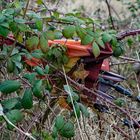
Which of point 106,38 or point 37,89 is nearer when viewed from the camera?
point 37,89

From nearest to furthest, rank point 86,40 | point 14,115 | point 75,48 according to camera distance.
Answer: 1. point 14,115
2. point 86,40
3. point 75,48

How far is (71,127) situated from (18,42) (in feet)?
1.24

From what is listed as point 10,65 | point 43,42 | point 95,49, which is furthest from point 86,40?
point 10,65

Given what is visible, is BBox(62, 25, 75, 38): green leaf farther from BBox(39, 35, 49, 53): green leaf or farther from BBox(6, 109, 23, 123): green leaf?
BBox(6, 109, 23, 123): green leaf

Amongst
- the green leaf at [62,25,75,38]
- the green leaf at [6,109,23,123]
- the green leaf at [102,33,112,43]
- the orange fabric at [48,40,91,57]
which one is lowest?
the green leaf at [6,109,23,123]

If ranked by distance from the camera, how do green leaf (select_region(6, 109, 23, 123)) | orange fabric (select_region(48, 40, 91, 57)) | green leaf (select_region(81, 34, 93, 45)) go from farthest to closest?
orange fabric (select_region(48, 40, 91, 57)) → green leaf (select_region(81, 34, 93, 45)) → green leaf (select_region(6, 109, 23, 123))

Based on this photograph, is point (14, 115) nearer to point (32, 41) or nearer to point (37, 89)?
point (37, 89)

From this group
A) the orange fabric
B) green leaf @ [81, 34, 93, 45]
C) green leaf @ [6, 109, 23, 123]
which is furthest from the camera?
the orange fabric

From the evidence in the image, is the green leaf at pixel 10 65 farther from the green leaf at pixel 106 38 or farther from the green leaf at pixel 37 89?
the green leaf at pixel 106 38

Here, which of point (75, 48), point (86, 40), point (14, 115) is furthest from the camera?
point (75, 48)

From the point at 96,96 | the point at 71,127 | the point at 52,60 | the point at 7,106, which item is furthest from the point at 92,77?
the point at 7,106

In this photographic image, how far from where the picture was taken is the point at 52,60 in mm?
1708

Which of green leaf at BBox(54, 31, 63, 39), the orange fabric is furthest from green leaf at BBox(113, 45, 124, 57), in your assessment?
green leaf at BBox(54, 31, 63, 39)

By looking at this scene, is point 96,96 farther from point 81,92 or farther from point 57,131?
point 57,131
